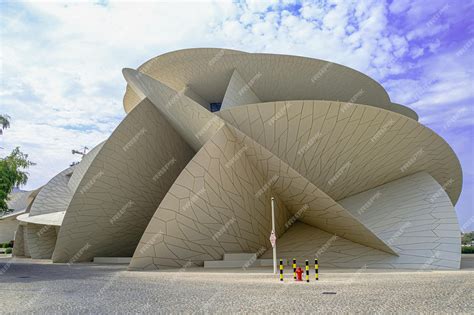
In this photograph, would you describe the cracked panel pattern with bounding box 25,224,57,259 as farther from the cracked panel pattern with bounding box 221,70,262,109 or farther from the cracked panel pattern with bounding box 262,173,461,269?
the cracked panel pattern with bounding box 262,173,461,269

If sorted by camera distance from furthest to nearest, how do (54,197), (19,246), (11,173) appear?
(19,246) → (54,197) → (11,173)

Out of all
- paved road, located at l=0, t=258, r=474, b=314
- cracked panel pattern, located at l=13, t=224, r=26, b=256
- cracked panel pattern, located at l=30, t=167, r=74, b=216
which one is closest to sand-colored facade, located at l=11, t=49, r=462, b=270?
paved road, located at l=0, t=258, r=474, b=314

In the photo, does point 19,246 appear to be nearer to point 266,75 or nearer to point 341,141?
point 266,75

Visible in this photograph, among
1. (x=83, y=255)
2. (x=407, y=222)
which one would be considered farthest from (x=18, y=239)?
(x=407, y=222)

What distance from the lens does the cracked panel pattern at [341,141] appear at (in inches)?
641

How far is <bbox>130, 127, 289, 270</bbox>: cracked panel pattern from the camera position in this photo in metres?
15.3

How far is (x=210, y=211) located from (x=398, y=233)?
8518mm

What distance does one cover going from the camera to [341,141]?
698 inches

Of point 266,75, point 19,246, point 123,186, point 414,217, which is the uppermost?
point 266,75

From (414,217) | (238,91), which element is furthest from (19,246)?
(414,217)

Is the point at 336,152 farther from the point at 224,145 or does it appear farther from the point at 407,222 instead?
the point at 224,145

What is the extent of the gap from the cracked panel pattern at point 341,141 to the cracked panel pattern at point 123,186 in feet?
23.4

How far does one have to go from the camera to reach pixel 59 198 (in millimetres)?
32969

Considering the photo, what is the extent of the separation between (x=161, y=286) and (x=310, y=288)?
3.81 meters
